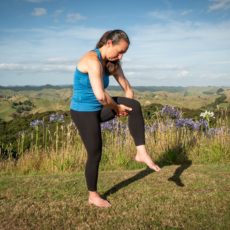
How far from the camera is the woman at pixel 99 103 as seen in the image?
415cm

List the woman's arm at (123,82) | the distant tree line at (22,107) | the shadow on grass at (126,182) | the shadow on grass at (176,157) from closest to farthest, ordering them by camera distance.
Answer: the woman's arm at (123,82) → the shadow on grass at (126,182) → the shadow on grass at (176,157) → the distant tree line at (22,107)

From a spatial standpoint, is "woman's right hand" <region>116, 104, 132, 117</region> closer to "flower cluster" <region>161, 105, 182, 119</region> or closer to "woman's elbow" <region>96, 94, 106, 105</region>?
"woman's elbow" <region>96, 94, 106, 105</region>

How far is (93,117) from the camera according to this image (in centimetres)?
435

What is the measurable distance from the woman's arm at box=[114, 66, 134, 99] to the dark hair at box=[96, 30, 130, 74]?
0.58 feet

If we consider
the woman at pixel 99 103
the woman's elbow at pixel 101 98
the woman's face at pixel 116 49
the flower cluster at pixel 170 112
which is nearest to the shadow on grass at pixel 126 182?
the woman at pixel 99 103

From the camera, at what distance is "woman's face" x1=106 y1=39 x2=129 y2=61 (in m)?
4.18

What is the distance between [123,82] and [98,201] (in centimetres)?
149

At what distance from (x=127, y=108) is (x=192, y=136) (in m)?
5.13

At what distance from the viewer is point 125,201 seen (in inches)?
185

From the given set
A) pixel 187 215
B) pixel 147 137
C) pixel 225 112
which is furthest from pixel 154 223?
pixel 225 112

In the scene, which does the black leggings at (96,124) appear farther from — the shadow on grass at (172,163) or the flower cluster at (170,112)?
the flower cluster at (170,112)

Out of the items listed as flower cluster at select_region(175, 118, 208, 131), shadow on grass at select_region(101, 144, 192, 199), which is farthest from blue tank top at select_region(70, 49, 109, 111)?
flower cluster at select_region(175, 118, 208, 131)

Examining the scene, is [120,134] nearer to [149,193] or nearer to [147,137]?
[147,137]

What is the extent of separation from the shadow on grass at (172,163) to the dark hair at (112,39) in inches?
68.2
